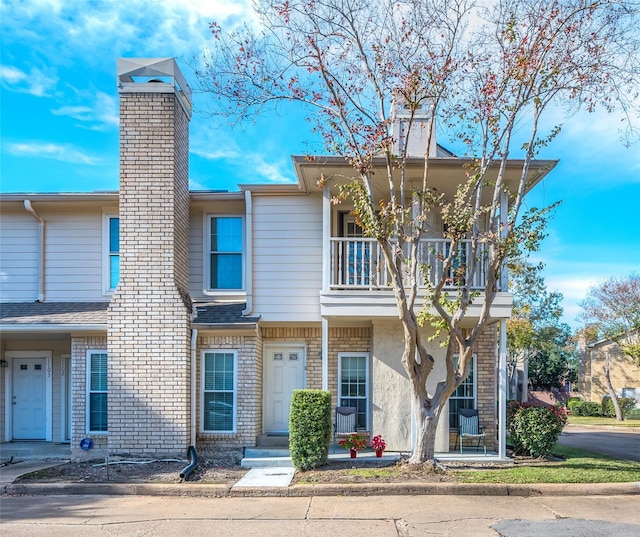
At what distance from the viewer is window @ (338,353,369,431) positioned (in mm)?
12398

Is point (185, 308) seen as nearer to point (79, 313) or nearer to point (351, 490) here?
point (79, 313)

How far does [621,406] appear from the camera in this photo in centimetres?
3042

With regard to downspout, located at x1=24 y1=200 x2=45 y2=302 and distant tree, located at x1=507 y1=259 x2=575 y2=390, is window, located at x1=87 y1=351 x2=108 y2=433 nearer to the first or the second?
downspout, located at x1=24 y1=200 x2=45 y2=302

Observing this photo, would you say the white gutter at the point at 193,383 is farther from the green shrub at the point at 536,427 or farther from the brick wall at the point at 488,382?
the green shrub at the point at 536,427

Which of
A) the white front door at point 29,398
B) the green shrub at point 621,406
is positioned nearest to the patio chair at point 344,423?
the white front door at point 29,398

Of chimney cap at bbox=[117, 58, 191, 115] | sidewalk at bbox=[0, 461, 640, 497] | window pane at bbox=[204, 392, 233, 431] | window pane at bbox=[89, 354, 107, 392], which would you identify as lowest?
sidewalk at bbox=[0, 461, 640, 497]

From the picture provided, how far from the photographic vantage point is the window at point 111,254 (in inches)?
506

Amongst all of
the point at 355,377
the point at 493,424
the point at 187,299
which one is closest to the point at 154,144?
the point at 187,299

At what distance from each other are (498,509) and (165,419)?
6.01 meters

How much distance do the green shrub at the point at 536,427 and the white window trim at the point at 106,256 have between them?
8.65 meters

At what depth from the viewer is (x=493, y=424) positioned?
11938 mm

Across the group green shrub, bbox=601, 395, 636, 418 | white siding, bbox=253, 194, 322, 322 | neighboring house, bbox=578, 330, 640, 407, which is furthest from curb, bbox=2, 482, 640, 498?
neighboring house, bbox=578, 330, 640, 407

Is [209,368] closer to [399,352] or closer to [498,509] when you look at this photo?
[399,352]

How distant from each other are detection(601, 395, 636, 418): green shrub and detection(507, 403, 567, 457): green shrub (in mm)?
22535
